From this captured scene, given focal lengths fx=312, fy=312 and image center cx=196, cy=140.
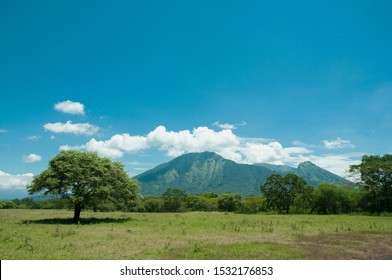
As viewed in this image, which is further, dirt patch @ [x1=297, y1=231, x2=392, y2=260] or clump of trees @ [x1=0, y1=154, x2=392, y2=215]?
clump of trees @ [x1=0, y1=154, x2=392, y2=215]

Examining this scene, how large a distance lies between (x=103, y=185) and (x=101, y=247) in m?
22.6

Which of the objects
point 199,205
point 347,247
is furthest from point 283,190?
point 347,247

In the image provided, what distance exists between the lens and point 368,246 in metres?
22.6

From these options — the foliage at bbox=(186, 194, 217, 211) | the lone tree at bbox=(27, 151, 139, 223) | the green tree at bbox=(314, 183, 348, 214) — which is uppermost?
the lone tree at bbox=(27, 151, 139, 223)

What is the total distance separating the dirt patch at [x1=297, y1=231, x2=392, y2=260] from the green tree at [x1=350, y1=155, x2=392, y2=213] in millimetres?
50779

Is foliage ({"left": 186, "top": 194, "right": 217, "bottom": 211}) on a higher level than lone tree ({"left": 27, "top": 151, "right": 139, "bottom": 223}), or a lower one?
lower

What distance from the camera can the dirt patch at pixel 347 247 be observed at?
19.0m

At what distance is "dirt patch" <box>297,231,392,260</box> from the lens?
1900 cm

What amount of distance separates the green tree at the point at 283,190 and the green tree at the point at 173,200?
4156cm

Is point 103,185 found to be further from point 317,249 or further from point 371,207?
point 371,207

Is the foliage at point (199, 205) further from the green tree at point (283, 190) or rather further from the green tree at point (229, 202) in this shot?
the green tree at point (283, 190)

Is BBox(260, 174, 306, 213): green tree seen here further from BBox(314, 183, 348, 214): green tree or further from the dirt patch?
the dirt patch

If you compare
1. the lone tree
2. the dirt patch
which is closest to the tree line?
the lone tree

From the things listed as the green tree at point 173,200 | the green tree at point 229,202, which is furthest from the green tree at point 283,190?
the green tree at point 173,200
